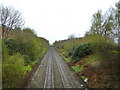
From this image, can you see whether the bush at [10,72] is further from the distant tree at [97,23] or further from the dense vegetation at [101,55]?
the distant tree at [97,23]

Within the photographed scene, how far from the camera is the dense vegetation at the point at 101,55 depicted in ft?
43.6

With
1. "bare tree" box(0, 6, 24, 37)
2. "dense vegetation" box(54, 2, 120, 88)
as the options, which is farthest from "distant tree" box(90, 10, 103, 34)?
"bare tree" box(0, 6, 24, 37)

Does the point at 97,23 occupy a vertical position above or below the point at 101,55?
above

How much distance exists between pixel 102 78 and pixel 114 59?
275cm

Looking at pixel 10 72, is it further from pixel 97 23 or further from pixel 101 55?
pixel 97 23

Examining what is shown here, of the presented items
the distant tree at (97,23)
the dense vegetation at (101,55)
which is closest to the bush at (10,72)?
the dense vegetation at (101,55)

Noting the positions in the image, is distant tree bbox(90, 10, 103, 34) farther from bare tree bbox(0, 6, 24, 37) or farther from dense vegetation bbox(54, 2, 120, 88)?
bare tree bbox(0, 6, 24, 37)

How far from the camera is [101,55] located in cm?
1532

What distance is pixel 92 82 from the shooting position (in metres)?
14.4

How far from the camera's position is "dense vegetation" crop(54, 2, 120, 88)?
13297 millimetres


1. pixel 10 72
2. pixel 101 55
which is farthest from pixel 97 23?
pixel 10 72

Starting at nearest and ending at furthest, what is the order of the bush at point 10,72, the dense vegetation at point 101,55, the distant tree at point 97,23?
the bush at point 10,72, the dense vegetation at point 101,55, the distant tree at point 97,23

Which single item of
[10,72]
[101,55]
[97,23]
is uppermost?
[97,23]

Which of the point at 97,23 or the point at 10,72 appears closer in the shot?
the point at 10,72
